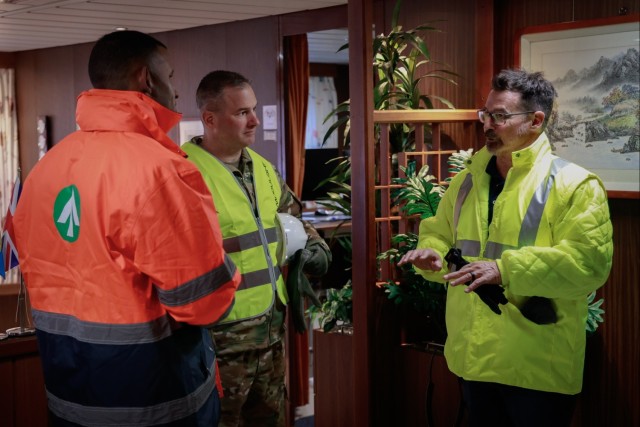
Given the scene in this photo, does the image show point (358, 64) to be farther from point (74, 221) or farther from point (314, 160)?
point (314, 160)

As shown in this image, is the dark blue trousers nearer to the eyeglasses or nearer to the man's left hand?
the man's left hand

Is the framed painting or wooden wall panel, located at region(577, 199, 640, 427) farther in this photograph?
wooden wall panel, located at region(577, 199, 640, 427)

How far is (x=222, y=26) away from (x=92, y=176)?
338 cm

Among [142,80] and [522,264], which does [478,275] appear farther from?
[142,80]

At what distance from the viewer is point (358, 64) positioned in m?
3.01

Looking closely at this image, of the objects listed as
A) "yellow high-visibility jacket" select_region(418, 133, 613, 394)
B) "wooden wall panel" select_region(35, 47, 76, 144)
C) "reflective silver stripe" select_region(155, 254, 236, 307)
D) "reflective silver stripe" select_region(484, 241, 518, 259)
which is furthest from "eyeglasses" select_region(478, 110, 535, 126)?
"wooden wall panel" select_region(35, 47, 76, 144)

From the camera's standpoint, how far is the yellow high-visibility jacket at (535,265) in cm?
235

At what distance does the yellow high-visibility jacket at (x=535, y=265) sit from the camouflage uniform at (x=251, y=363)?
1.99ft

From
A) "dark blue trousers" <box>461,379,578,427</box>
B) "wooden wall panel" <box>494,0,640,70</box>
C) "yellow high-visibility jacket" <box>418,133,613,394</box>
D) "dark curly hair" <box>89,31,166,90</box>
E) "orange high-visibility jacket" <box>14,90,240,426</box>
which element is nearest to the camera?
"orange high-visibility jacket" <box>14,90,240,426</box>

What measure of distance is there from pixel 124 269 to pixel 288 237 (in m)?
1.04

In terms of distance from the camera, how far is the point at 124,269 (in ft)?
6.35

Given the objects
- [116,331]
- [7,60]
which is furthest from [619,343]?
[7,60]

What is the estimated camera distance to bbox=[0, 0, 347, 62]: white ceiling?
439 cm

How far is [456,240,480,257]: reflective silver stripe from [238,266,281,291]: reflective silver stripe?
24.9 inches
